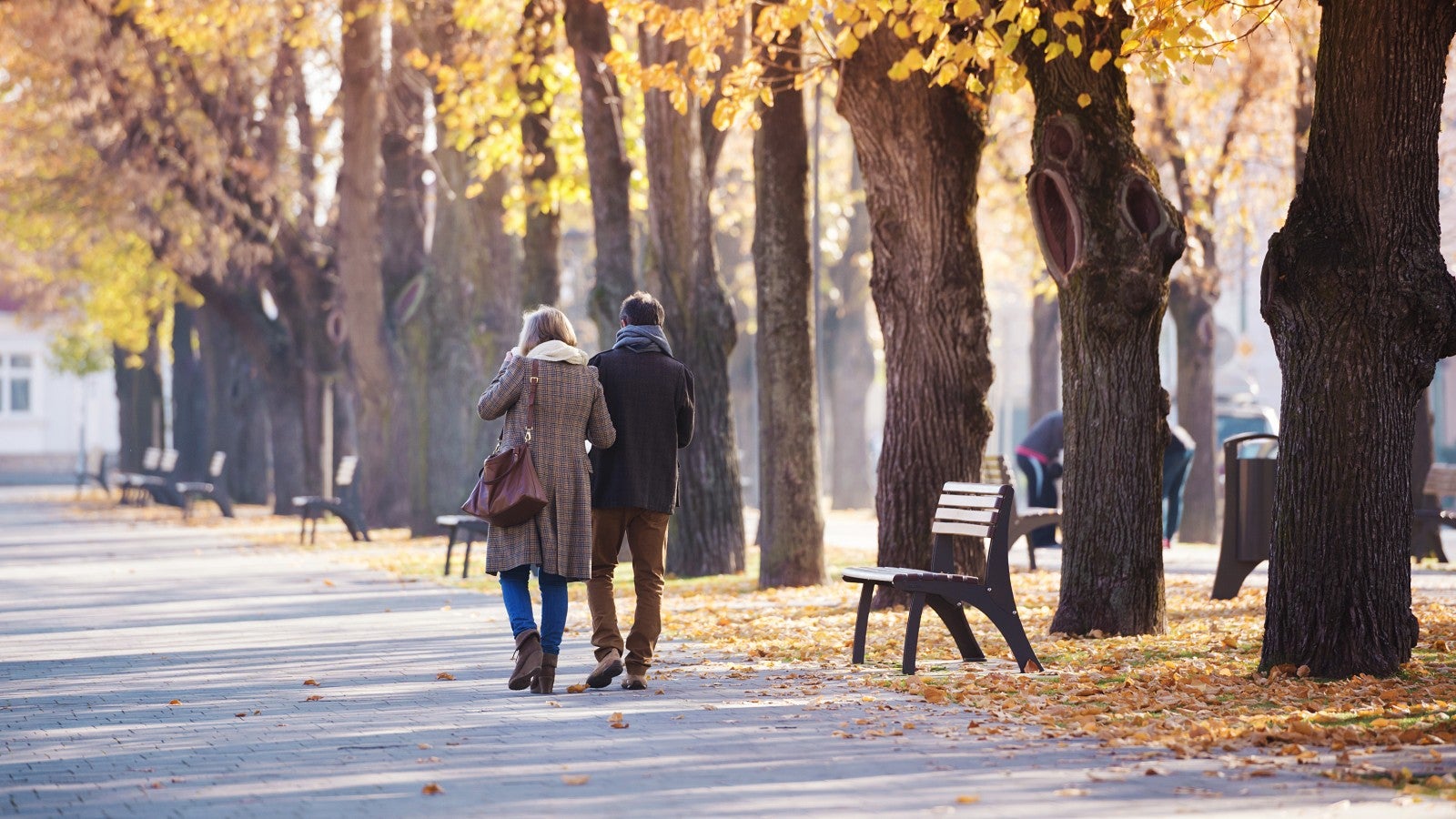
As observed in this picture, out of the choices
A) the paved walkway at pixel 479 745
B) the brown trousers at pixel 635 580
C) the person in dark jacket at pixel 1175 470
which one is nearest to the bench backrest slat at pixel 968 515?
the paved walkway at pixel 479 745

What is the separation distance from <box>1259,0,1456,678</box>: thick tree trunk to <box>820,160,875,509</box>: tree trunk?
25.7 meters

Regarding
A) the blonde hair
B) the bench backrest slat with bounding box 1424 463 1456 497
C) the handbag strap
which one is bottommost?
the bench backrest slat with bounding box 1424 463 1456 497

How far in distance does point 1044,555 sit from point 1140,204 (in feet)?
37.5

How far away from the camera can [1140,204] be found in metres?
11.9

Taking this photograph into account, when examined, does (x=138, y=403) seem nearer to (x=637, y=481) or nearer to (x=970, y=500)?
(x=970, y=500)

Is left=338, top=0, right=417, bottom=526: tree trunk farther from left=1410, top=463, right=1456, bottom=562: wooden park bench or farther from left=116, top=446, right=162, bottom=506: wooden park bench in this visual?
left=1410, top=463, right=1456, bottom=562: wooden park bench

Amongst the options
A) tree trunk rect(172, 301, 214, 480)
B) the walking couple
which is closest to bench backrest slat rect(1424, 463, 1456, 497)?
the walking couple

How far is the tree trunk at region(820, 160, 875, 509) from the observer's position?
117 ft

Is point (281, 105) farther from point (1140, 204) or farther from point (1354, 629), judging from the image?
point (1354, 629)

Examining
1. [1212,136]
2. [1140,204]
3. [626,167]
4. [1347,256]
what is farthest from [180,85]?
[1347,256]

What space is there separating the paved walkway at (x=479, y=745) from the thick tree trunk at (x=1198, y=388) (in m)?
12.9

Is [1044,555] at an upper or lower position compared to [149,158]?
lower

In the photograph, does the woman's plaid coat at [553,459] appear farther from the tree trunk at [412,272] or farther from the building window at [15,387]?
the building window at [15,387]

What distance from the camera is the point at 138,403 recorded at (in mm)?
44062
